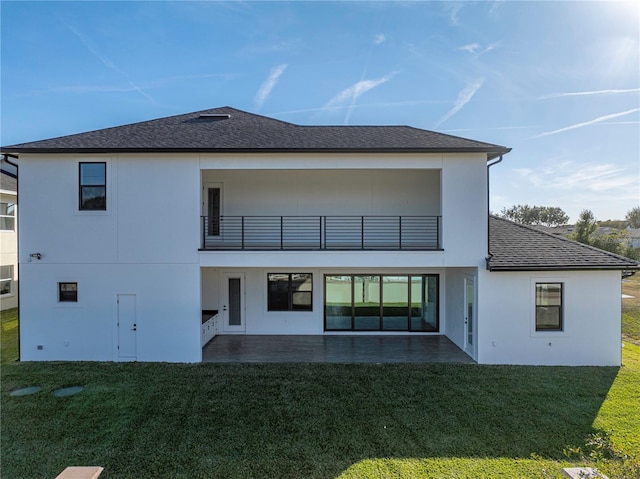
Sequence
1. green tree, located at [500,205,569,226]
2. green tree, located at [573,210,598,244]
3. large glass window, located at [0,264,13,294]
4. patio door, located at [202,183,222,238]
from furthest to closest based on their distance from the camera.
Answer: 1. green tree, located at [500,205,569,226]
2. green tree, located at [573,210,598,244]
3. large glass window, located at [0,264,13,294]
4. patio door, located at [202,183,222,238]

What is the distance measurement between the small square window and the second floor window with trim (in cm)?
240

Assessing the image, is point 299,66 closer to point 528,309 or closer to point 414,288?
point 414,288

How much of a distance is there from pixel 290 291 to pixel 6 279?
51.8 feet

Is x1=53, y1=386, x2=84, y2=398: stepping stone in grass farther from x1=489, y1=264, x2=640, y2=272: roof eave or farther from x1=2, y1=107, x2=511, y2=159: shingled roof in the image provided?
x1=489, y1=264, x2=640, y2=272: roof eave

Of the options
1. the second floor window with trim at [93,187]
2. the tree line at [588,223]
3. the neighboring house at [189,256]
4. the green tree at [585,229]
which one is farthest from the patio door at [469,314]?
the green tree at [585,229]

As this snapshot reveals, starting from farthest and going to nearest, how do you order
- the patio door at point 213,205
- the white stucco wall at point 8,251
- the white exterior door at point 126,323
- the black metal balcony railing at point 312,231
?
the white stucco wall at point 8,251 → the patio door at point 213,205 → the black metal balcony railing at point 312,231 → the white exterior door at point 126,323

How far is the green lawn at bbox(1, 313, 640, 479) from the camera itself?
4.93 meters

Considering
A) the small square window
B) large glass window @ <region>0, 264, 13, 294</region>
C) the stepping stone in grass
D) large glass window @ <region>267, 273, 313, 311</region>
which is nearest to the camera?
the stepping stone in grass

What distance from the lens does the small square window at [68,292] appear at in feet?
31.7

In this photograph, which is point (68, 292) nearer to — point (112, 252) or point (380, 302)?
point (112, 252)

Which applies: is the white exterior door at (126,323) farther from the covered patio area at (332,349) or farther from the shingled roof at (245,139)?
the shingled roof at (245,139)

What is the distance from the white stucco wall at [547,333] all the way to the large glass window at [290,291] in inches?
242

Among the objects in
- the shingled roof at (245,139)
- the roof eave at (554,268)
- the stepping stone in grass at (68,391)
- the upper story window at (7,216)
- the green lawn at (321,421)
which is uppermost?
the shingled roof at (245,139)

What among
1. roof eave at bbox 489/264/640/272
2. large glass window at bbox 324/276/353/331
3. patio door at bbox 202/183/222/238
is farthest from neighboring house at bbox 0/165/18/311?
roof eave at bbox 489/264/640/272
